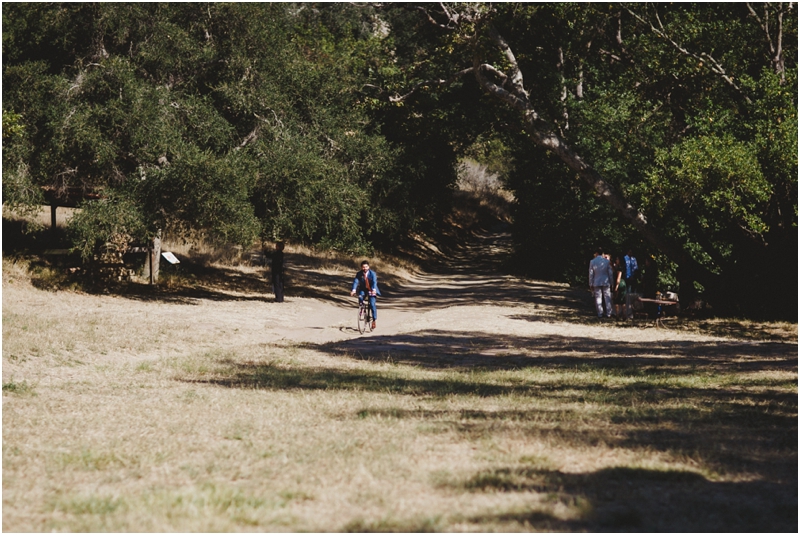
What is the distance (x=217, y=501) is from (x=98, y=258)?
2193 cm

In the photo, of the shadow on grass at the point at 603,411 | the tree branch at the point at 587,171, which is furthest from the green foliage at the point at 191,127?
the shadow on grass at the point at 603,411

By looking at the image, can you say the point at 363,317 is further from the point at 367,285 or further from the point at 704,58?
the point at 704,58

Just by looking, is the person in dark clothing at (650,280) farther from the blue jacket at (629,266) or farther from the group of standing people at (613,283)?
the blue jacket at (629,266)

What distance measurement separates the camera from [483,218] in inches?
2682

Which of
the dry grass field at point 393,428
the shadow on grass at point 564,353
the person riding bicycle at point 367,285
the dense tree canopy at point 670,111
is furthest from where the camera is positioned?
the dense tree canopy at point 670,111

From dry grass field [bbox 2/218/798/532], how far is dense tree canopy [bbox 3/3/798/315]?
3.69 metres

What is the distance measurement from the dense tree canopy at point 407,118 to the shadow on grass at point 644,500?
42.1ft

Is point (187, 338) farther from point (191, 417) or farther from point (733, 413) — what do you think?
point (733, 413)

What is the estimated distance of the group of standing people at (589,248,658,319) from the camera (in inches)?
807

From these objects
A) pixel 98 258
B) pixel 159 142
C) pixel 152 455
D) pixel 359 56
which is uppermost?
pixel 359 56

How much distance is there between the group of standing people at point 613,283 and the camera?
2050 centimetres

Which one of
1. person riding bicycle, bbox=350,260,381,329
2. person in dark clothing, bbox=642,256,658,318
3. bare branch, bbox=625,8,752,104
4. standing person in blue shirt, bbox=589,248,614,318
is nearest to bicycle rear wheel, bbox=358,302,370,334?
person riding bicycle, bbox=350,260,381,329

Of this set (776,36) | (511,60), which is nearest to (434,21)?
(511,60)

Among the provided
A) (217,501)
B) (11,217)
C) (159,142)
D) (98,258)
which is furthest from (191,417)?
(11,217)
